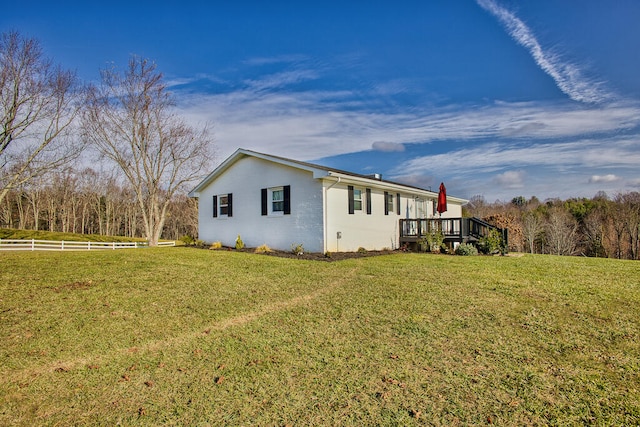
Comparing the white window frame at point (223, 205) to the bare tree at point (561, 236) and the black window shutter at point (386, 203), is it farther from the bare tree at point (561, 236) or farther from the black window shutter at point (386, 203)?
the bare tree at point (561, 236)

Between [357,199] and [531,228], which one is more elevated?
[357,199]

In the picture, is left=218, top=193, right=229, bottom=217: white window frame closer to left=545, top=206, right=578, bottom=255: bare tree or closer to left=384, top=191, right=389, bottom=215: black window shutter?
left=384, top=191, right=389, bottom=215: black window shutter

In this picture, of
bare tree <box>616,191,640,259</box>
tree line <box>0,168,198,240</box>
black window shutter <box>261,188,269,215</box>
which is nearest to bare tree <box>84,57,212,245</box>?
black window shutter <box>261,188,269,215</box>

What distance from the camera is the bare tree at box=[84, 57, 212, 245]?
22.0 m

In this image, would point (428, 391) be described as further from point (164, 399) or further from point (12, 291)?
point (12, 291)

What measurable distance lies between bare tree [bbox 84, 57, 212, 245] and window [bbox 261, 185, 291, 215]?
33.6 ft

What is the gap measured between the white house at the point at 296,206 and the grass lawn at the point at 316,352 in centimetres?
620

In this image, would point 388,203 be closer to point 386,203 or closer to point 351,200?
point 386,203

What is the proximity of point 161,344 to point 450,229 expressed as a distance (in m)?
14.1

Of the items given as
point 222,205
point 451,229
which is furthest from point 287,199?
point 451,229

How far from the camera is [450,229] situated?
15.9 meters

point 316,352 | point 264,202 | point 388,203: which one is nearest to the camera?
point 316,352

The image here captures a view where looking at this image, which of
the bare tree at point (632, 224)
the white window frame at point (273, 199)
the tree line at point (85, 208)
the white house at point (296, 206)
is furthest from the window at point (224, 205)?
the bare tree at point (632, 224)

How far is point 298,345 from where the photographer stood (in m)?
4.44
